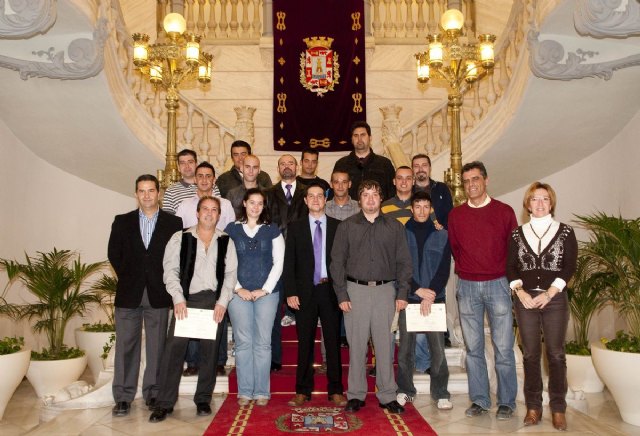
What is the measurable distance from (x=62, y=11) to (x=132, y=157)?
96.2 inches

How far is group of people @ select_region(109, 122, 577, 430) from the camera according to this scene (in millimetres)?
4660

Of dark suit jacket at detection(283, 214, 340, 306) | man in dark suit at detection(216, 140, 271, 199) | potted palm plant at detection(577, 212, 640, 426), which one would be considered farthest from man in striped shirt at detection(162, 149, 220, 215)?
potted palm plant at detection(577, 212, 640, 426)

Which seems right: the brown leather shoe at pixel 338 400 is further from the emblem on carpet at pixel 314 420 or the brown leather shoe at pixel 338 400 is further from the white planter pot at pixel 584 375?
the white planter pot at pixel 584 375

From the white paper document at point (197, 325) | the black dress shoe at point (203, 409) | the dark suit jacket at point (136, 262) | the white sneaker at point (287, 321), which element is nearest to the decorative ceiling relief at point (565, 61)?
the white sneaker at point (287, 321)

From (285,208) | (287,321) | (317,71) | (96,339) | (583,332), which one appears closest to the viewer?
(285,208)

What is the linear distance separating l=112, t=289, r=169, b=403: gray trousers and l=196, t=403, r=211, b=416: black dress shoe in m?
0.42

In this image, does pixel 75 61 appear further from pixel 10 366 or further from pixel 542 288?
pixel 542 288

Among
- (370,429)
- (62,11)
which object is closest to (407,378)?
(370,429)

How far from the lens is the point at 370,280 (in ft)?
15.7

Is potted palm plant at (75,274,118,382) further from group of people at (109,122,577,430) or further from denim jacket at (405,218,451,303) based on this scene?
→ denim jacket at (405,218,451,303)

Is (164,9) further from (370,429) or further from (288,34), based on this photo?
(370,429)

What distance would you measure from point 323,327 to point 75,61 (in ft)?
14.2

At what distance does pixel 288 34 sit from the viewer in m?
10.5

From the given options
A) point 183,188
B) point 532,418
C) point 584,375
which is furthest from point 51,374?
point 584,375
